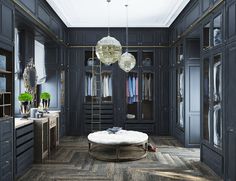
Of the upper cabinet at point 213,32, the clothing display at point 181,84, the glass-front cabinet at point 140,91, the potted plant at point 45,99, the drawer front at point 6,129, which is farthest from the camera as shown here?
the glass-front cabinet at point 140,91

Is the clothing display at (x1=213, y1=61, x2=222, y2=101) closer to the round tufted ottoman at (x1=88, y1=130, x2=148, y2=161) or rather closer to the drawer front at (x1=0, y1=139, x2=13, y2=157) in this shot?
the round tufted ottoman at (x1=88, y1=130, x2=148, y2=161)

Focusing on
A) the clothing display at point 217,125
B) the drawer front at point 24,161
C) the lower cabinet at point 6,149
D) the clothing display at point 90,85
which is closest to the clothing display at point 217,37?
the clothing display at point 217,125

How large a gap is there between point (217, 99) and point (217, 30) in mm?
1047

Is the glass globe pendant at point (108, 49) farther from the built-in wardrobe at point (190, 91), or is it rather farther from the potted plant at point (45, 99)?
the built-in wardrobe at point (190, 91)

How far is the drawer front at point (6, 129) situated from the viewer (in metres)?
3.39

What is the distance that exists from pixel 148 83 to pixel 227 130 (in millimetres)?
4277

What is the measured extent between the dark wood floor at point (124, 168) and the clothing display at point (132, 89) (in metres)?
2.32

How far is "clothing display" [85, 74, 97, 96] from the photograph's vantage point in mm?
7785

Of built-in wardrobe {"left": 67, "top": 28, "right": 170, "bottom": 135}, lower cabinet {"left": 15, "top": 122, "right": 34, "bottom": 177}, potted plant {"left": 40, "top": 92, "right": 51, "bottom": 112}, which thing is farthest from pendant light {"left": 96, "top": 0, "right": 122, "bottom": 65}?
built-in wardrobe {"left": 67, "top": 28, "right": 170, "bottom": 135}

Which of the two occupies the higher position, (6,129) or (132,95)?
(132,95)

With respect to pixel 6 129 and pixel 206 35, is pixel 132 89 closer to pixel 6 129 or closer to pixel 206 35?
pixel 206 35

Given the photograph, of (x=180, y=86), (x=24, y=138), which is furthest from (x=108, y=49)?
(x=180, y=86)

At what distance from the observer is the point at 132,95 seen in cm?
777

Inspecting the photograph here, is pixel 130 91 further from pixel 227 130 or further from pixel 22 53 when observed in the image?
pixel 227 130
